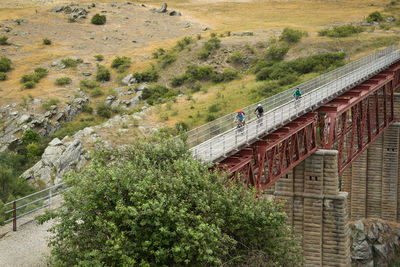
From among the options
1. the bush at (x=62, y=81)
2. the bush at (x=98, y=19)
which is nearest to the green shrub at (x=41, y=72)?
the bush at (x=62, y=81)

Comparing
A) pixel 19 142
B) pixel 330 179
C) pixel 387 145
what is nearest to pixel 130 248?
pixel 330 179

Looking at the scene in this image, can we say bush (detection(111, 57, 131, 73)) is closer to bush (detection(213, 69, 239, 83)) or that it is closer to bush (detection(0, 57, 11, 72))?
bush (detection(213, 69, 239, 83))

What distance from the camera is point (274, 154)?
21.8 metres

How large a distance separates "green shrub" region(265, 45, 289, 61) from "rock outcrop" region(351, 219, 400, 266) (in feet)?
117

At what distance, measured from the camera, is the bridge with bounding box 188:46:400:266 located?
21.0 meters

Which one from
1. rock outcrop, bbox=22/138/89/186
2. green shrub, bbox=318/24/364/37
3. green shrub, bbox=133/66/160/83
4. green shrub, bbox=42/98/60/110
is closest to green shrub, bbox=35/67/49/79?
green shrub, bbox=42/98/60/110

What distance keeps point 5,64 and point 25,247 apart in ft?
204

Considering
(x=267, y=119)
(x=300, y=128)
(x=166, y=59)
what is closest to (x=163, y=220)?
(x=267, y=119)

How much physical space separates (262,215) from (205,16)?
330 ft

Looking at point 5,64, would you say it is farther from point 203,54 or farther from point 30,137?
point 203,54

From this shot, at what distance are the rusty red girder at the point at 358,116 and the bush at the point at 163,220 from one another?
43.5 feet

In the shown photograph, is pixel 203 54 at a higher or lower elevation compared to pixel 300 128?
lower

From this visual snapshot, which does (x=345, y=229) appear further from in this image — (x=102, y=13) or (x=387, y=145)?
(x=102, y=13)

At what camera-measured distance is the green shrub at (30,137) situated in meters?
52.3
